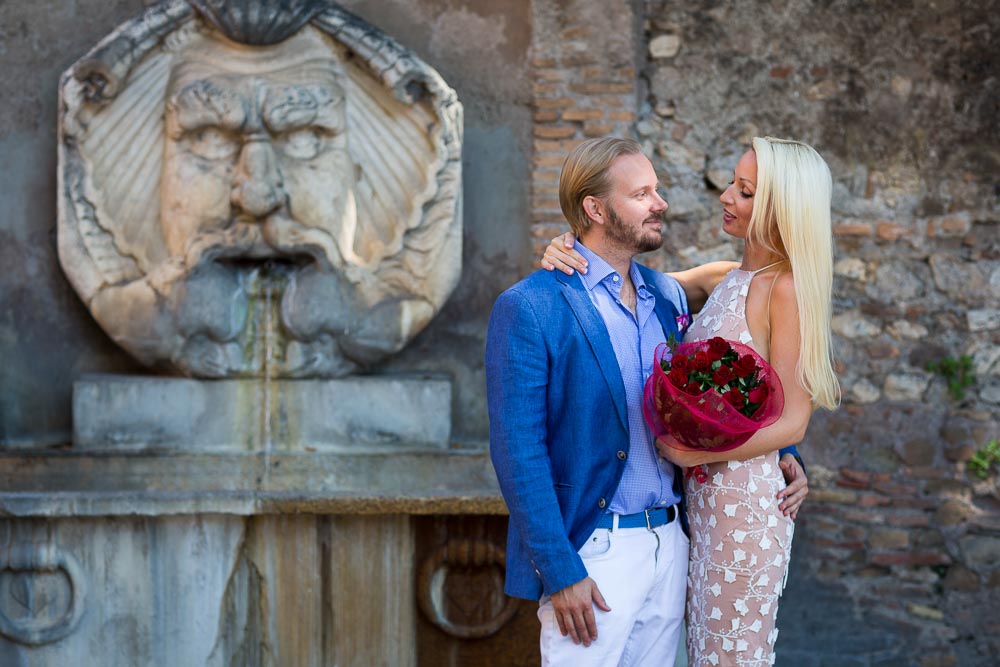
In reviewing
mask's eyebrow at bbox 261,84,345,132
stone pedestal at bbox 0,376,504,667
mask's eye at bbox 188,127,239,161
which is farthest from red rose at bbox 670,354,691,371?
mask's eye at bbox 188,127,239,161

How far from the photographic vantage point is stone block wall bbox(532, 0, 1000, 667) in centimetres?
509

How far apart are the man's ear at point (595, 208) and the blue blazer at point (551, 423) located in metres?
0.17

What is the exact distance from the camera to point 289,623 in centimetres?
415

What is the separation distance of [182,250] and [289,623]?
1.58 meters

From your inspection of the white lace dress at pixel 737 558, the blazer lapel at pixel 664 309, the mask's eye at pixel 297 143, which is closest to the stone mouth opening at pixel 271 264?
the mask's eye at pixel 297 143

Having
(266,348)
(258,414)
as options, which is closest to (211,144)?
(266,348)

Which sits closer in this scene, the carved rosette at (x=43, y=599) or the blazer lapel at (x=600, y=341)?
the blazer lapel at (x=600, y=341)

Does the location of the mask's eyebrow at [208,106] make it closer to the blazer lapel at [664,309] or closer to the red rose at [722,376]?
the blazer lapel at [664,309]

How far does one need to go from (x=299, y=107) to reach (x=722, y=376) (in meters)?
2.73

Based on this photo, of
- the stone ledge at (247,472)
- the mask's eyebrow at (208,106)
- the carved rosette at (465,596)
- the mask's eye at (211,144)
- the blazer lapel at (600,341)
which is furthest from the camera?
the mask's eye at (211,144)

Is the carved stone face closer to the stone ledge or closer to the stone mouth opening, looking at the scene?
the stone mouth opening

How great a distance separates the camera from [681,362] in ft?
8.43

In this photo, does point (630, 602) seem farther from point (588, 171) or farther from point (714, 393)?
point (588, 171)

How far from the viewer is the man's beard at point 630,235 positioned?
9.05ft
